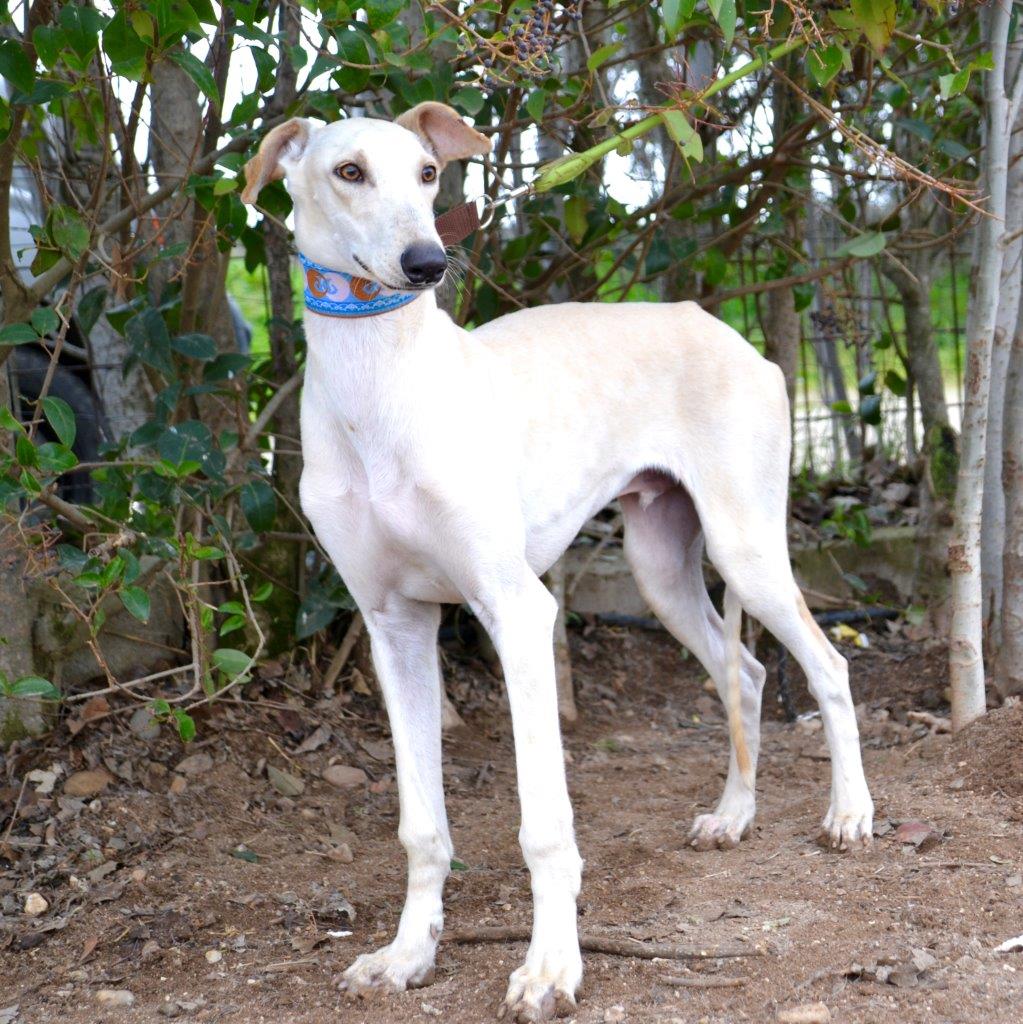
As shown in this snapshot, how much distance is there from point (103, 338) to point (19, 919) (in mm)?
2587

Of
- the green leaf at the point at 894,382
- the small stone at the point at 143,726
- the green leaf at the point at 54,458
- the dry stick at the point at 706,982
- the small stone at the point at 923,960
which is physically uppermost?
the green leaf at the point at 54,458

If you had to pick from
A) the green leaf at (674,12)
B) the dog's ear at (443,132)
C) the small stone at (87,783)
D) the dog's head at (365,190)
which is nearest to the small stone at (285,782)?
the small stone at (87,783)

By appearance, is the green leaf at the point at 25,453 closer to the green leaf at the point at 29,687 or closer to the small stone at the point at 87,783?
the green leaf at the point at 29,687

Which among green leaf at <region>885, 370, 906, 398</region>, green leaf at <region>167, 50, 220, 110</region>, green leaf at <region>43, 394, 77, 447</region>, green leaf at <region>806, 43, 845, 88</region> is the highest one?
green leaf at <region>167, 50, 220, 110</region>

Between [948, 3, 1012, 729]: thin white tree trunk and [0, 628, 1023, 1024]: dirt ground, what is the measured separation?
194 millimetres

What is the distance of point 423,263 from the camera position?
2.71m

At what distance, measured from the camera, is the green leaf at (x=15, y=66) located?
11.1 feet

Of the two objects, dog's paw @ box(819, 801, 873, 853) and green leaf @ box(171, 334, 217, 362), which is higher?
green leaf @ box(171, 334, 217, 362)

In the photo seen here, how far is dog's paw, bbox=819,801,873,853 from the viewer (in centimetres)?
370

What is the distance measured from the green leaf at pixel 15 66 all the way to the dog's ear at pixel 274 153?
0.76 metres

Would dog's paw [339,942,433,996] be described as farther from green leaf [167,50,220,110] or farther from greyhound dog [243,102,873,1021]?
green leaf [167,50,220,110]

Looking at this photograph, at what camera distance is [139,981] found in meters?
3.19

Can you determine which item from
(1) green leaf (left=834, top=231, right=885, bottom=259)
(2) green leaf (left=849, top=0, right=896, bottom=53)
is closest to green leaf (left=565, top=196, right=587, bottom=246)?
(1) green leaf (left=834, top=231, right=885, bottom=259)

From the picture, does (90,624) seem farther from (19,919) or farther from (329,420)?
(329,420)
